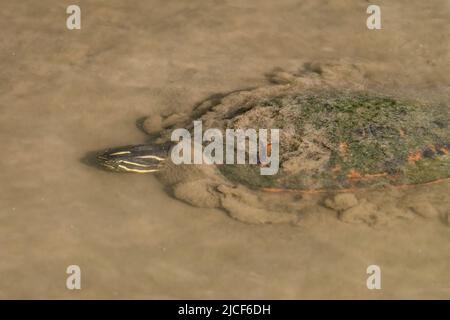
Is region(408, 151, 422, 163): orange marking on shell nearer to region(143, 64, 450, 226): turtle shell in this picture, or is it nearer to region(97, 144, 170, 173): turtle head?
region(143, 64, 450, 226): turtle shell

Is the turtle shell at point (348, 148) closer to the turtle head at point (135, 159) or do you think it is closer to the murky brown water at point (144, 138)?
the murky brown water at point (144, 138)

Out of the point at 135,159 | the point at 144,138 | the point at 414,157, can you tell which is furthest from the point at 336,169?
Answer: the point at 144,138

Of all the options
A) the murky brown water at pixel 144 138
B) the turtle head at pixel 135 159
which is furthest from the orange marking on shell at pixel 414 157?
the turtle head at pixel 135 159

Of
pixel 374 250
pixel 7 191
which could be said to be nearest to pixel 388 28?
pixel 374 250

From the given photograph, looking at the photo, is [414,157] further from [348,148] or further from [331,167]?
[331,167]

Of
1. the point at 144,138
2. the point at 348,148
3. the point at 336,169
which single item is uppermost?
the point at 144,138

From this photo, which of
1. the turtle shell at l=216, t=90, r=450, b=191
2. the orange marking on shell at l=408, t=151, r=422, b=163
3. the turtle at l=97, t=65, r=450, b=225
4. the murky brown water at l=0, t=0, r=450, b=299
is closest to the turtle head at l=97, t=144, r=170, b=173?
the turtle at l=97, t=65, r=450, b=225
